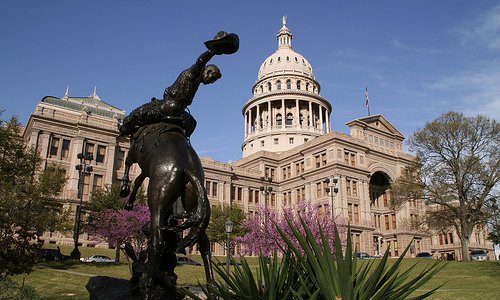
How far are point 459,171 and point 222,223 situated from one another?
2510 centimetres

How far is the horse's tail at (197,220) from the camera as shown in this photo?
4.94 meters

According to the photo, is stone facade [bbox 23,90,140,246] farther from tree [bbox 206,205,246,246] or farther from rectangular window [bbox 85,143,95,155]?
tree [bbox 206,205,246,246]

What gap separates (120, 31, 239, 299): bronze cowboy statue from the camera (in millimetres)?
4945

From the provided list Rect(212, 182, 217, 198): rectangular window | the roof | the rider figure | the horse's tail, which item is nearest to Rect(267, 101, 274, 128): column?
Rect(212, 182, 217, 198): rectangular window

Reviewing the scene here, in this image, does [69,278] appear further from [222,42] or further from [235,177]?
[235,177]

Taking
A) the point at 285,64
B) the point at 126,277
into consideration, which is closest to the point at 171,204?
the point at 126,277

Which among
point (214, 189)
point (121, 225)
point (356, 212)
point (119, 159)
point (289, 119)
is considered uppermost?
point (289, 119)

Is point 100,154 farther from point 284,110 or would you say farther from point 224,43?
point 224,43

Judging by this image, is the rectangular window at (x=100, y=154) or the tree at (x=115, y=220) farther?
the rectangular window at (x=100, y=154)

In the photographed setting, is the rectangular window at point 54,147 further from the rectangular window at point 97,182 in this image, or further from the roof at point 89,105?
the roof at point 89,105

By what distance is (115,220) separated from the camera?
111 ft

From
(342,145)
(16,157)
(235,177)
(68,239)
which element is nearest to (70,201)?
(68,239)

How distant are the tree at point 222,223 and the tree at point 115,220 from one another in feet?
32.6

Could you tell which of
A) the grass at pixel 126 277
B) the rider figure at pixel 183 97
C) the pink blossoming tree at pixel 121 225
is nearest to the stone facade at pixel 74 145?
the pink blossoming tree at pixel 121 225
